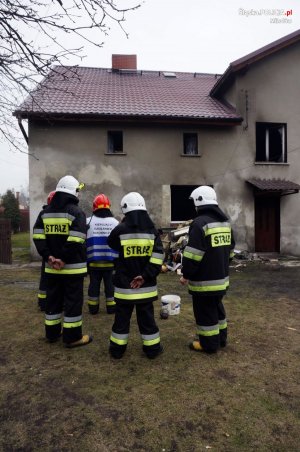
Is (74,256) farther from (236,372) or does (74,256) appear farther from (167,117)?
(167,117)

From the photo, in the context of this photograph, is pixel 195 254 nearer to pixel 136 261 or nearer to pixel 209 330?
pixel 136 261

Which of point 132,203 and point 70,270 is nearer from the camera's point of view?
point 132,203

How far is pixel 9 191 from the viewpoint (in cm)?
2534

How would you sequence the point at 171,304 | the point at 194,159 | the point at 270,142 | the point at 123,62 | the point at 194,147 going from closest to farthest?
1. the point at 171,304
2. the point at 194,159
3. the point at 194,147
4. the point at 270,142
5. the point at 123,62

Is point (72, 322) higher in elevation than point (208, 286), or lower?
lower

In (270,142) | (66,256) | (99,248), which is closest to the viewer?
(66,256)

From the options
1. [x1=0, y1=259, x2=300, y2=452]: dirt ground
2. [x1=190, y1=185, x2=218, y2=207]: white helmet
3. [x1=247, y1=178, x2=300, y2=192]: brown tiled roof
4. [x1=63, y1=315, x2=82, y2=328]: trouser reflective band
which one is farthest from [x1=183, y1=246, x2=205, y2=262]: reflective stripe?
[x1=247, y1=178, x2=300, y2=192]: brown tiled roof

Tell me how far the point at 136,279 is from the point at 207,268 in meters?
0.86

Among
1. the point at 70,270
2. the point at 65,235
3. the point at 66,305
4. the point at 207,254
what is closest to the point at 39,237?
the point at 65,235

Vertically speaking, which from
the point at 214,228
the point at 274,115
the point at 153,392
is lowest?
the point at 153,392

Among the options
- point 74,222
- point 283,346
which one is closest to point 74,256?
point 74,222

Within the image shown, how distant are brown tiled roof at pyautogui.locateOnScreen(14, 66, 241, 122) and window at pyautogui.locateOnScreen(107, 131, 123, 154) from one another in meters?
0.84

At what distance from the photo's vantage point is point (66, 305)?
3691 millimetres

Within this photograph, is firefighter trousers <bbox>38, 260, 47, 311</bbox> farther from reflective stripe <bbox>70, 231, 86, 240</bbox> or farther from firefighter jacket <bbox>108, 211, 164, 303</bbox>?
firefighter jacket <bbox>108, 211, 164, 303</bbox>
